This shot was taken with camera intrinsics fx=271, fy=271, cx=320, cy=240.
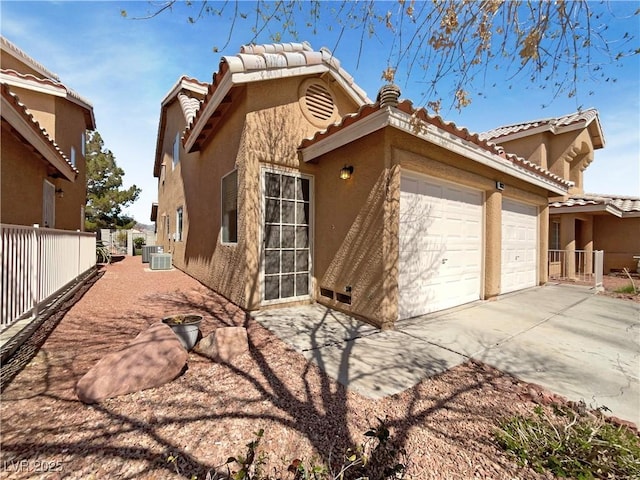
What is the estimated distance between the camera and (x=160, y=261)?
40.8 ft

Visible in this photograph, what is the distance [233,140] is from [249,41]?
3532mm

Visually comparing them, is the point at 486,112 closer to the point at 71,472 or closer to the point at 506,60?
the point at 506,60

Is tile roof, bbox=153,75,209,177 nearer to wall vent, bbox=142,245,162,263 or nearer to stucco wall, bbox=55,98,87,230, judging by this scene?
stucco wall, bbox=55,98,87,230

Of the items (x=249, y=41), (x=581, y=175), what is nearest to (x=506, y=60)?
(x=249, y=41)

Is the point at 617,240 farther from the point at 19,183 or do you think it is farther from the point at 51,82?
the point at 51,82

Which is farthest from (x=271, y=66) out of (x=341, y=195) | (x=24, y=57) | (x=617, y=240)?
(x=617, y=240)

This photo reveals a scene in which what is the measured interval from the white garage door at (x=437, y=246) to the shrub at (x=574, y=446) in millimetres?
3013

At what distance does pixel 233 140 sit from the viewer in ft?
21.9

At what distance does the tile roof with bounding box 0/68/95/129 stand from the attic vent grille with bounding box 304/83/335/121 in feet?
30.8

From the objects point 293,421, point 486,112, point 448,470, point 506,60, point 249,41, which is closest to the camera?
point 448,470

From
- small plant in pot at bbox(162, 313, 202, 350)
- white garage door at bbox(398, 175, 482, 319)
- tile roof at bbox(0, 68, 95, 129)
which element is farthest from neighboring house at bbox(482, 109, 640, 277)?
tile roof at bbox(0, 68, 95, 129)

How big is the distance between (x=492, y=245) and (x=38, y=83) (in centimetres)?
1534

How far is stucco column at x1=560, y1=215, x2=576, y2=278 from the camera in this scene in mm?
11759

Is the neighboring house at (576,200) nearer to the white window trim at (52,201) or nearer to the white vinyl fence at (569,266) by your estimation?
the white vinyl fence at (569,266)
